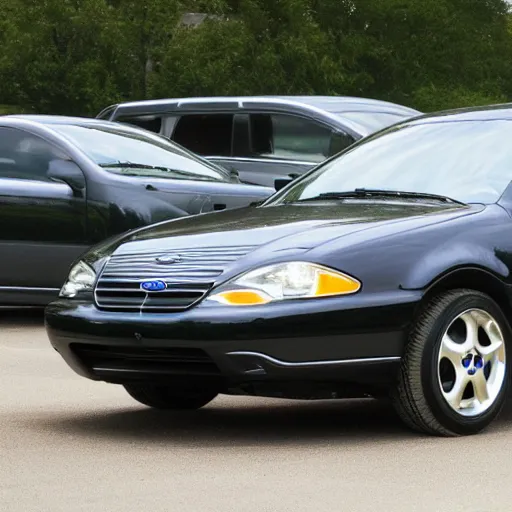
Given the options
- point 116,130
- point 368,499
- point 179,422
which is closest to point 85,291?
point 179,422

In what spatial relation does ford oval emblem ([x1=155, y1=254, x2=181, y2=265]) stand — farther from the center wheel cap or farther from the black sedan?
the center wheel cap

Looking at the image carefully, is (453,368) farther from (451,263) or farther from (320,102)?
(320,102)

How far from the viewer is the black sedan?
6.62 meters

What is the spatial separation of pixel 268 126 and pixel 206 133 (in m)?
0.84

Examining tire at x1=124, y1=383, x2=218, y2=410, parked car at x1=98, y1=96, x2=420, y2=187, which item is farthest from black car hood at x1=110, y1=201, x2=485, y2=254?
parked car at x1=98, y1=96, x2=420, y2=187

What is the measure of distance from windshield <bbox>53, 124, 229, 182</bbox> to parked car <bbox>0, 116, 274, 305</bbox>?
0.05ft

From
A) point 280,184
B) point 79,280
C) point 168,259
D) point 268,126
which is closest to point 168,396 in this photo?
point 79,280

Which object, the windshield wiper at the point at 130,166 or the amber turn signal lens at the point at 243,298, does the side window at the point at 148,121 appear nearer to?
the windshield wiper at the point at 130,166

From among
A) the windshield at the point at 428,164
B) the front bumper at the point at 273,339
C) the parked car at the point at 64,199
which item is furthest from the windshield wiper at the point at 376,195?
the parked car at the point at 64,199

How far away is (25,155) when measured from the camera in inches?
484

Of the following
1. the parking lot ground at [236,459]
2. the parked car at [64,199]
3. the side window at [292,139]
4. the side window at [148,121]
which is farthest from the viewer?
the side window at [148,121]

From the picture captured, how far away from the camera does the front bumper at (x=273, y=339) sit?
21.6ft

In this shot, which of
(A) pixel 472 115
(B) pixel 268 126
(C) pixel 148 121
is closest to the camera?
(A) pixel 472 115

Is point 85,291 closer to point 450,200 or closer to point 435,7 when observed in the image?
point 450,200
